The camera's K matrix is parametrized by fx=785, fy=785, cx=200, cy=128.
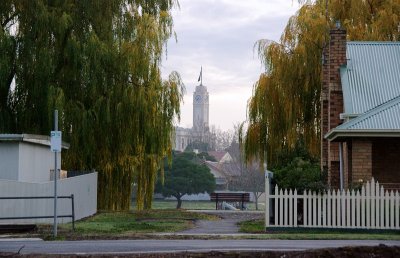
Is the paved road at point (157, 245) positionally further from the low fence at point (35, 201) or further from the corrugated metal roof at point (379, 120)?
the corrugated metal roof at point (379, 120)

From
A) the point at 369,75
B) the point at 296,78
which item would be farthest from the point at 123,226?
the point at 296,78

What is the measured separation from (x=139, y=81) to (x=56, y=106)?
452 centimetres

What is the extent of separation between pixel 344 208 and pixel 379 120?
3.59m

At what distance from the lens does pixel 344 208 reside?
2217 cm

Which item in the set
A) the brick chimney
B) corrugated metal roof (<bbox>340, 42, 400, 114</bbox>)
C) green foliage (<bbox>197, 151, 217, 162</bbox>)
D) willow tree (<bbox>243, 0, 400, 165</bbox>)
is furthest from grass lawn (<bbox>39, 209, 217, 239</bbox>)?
green foliage (<bbox>197, 151, 217, 162</bbox>)

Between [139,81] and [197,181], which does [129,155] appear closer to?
[139,81]

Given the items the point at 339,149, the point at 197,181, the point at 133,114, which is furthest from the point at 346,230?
the point at 197,181

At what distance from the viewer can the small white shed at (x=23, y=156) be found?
2425cm

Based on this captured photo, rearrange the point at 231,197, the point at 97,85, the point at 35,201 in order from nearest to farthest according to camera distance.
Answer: the point at 35,201, the point at 97,85, the point at 231,197

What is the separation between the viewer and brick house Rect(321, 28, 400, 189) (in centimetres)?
2412

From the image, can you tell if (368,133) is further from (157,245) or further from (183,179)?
(183,179)

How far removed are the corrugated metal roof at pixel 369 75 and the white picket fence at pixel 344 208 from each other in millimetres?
4833

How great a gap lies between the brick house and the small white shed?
9534 mm

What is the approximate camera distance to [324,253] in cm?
1327
